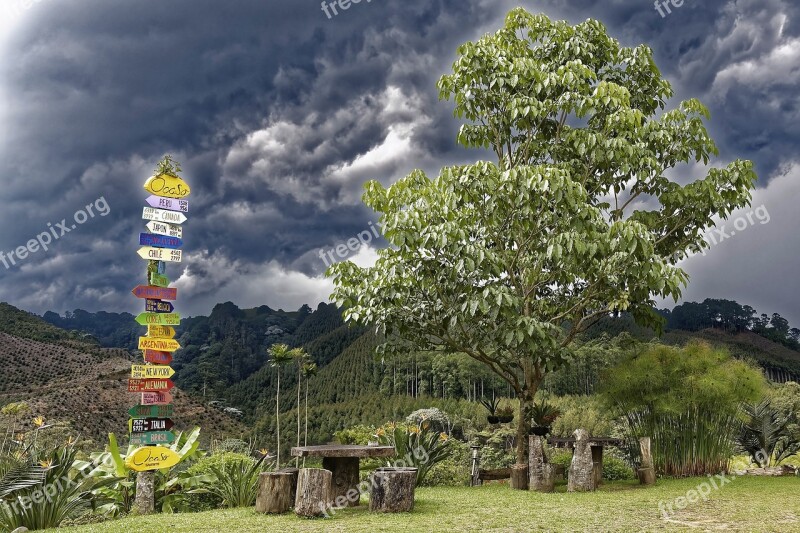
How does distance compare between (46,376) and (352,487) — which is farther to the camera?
(46,376)

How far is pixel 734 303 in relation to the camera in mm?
53656

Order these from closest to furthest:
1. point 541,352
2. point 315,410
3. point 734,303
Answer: point 541,352 → point 315,410 → point 734,303

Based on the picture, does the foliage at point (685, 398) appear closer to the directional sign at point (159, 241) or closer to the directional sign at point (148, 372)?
the directional sign at point (148, 372)

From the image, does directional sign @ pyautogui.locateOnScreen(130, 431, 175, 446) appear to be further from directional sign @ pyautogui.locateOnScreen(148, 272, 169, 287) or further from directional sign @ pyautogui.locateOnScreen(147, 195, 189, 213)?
directional sign @ pyautogui.locateOnScreen(147, 195, 189, 213)

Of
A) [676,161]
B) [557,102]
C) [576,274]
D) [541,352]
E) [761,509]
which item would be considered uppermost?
[557,102]

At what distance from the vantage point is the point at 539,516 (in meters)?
6.50

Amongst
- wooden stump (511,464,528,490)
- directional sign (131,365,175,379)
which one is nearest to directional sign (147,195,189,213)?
directional sign (131,365,175,379)

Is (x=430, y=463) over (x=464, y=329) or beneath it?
beneath

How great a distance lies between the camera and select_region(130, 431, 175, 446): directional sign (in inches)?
322

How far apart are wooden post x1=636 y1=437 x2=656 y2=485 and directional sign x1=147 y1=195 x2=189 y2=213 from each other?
7775 mm

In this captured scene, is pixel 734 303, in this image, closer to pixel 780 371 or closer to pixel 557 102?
pixel 780 371

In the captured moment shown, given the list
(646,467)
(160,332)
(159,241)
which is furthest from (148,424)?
(646,467)

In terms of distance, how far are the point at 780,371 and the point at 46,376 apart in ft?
147

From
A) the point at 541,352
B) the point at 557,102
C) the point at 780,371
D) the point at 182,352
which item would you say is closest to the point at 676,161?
the point at 557,102
